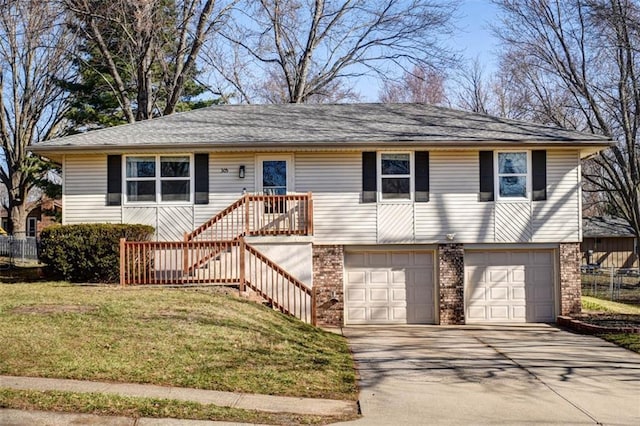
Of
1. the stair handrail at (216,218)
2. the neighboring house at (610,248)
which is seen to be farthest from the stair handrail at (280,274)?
the neighboring house at (610,248)

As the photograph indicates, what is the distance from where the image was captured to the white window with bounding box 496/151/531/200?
1642 cm

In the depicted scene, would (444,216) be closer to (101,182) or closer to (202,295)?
(202,295)

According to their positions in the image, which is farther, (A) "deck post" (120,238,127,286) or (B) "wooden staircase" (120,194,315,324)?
(B) "wooden staircase" (120,194,315,324)

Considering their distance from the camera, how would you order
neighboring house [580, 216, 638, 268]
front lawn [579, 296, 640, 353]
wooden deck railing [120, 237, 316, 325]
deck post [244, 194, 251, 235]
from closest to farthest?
front lawn [579, 296, 640, 353] → wooden deck railing [120, 237, 316, 325] → deck post [244, 194, 251, 235] → neighboring house [580, 216, 638, 268]

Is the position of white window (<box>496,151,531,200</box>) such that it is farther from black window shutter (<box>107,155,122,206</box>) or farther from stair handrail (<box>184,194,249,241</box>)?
black window shutter (<box>107,155,122,206</box>)

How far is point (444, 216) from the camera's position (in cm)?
1633

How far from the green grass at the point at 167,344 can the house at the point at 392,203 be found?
12.1 ft

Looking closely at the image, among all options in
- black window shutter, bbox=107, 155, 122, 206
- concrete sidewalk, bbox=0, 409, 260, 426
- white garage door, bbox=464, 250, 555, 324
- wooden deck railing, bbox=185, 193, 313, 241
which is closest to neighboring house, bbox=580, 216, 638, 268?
white garage door, bbox=464, 250, 555, 324

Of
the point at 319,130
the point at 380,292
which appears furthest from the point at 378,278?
the point at 319,130

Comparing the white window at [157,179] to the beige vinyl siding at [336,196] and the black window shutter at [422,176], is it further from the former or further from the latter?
the black window shutter at [422,176]

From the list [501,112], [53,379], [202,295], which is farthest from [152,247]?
[501,112]

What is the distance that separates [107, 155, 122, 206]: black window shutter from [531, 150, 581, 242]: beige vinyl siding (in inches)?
446

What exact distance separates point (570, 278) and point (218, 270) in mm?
9537

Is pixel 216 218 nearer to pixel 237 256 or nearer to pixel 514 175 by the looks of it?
pixel 237 256
